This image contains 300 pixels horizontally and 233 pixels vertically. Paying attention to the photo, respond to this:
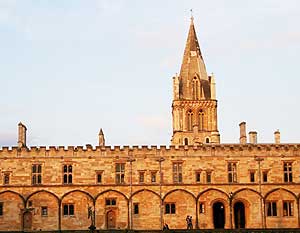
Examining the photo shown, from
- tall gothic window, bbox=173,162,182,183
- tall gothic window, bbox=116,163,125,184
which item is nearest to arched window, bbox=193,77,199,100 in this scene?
tall gothic window, bbox=173,162,182,183

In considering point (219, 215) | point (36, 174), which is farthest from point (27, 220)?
point (219, 215)

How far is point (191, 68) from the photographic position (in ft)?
336

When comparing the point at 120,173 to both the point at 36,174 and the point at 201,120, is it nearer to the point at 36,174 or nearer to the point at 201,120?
the point at 36,174

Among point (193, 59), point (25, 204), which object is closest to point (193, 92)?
point (193, 59)

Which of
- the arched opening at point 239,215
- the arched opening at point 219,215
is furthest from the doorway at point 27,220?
the arched opening at point 239,215

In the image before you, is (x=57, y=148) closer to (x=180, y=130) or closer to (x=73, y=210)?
(x=73, y=210)

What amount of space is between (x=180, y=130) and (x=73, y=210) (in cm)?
4312

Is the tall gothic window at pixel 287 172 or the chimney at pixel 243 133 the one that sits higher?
the chimney at pixel 243 133

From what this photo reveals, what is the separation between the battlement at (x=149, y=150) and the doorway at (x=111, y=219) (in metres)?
5.57

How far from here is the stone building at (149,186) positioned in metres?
58.5

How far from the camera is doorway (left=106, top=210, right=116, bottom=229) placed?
5884cm

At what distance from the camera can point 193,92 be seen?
101625 mm

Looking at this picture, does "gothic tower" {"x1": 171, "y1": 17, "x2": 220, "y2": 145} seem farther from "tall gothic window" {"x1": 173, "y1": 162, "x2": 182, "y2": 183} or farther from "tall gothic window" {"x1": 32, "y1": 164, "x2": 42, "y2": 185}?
"tall gothic window" {"x1": 32, "y1": 164, "x2": 42, "y2": 185}

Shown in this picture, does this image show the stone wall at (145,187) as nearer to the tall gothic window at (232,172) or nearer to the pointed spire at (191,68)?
the tall gothic window at (232,172)
